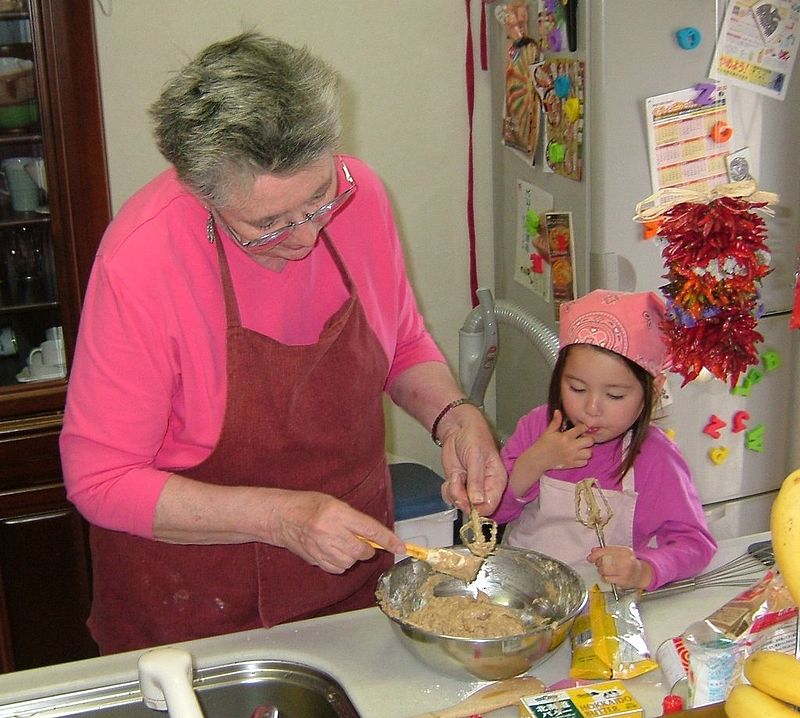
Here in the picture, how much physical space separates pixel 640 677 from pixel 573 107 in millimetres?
1465

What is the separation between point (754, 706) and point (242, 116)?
80cm

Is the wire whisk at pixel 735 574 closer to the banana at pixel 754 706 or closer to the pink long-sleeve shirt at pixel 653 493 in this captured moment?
the pink long-sleeve shirt at pixel 653 493

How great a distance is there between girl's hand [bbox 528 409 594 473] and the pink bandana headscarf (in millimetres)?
149

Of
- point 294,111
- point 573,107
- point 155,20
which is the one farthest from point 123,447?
point 155,20

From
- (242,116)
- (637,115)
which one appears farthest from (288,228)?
(637,115)

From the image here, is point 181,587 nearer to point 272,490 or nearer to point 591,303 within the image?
point 272,490

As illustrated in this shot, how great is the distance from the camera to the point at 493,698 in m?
1.11

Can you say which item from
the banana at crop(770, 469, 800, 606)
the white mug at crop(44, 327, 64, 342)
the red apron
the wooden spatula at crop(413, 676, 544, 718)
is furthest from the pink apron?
the white mug at crop(44, 327, 64, 342)

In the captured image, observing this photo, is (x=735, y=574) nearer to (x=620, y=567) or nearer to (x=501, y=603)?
(x=620, y=567)

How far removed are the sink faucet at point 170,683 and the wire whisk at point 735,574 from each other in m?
0.67

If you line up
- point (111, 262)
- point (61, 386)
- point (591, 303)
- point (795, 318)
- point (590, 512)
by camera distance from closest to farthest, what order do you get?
point (795, 318) < point (111, 262) < point (590, 512) < point (591, 303) < point (61, 386)

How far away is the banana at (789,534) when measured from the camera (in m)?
0.70

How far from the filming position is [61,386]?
246cm

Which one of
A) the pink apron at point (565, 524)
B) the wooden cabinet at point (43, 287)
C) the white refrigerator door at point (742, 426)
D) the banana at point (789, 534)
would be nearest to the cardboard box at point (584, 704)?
the banana at point (789, 534)
